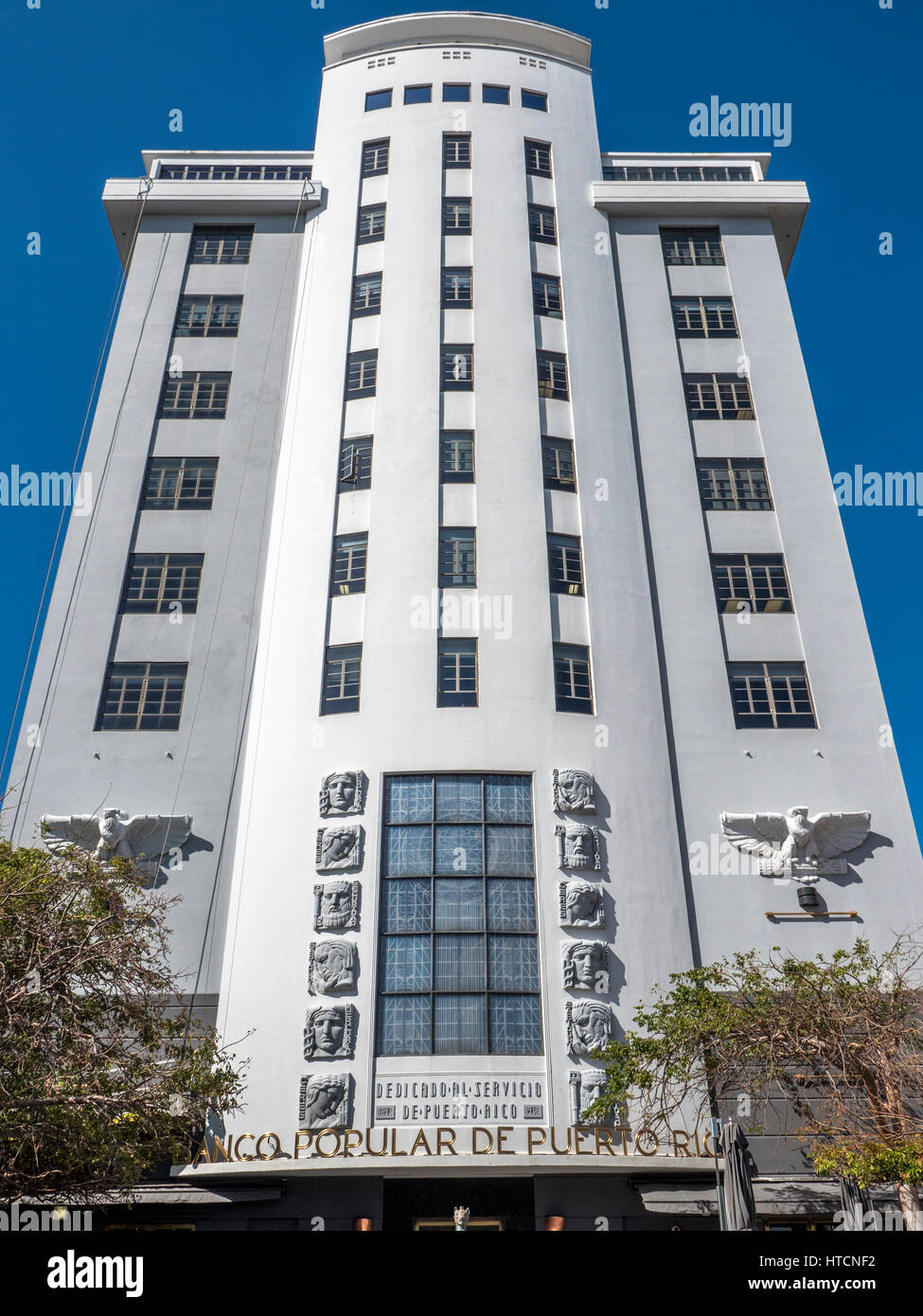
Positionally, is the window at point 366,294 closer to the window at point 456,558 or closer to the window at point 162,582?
the window at point 456,558

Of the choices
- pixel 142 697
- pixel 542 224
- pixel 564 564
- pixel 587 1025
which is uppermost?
pixel 542 224

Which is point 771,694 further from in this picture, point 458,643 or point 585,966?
point 585,966

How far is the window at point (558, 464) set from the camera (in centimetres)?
3575

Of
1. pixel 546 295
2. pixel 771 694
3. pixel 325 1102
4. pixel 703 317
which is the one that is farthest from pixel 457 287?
pixel 325 1102

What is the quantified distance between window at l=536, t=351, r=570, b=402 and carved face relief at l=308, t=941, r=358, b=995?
20391mm

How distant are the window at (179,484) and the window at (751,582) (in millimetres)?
17657

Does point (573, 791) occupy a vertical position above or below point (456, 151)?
below

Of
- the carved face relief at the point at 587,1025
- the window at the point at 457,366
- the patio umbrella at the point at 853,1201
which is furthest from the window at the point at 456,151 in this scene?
the patio umbrella at the point at 853,1201

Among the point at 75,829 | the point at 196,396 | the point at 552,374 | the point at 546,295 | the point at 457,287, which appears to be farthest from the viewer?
the point at 546,295

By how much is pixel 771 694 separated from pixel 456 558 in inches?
419

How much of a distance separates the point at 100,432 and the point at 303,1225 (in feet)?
87.9

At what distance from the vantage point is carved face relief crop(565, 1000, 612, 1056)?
84.9 ft

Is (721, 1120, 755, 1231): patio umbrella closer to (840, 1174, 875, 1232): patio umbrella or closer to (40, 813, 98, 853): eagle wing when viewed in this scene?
(840, 1174, 875, 1232): patio umbrella

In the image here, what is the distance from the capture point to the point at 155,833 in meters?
30.5
